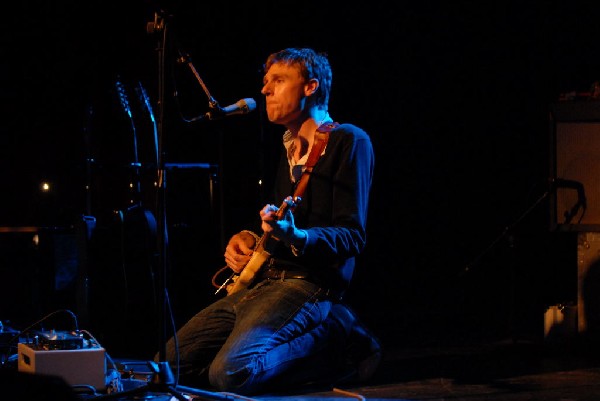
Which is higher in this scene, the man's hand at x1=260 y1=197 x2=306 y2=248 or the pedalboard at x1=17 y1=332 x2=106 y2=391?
the man's hand at x1=260 y1=197 x2=306 y2=248

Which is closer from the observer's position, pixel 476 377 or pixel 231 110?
pixel 231 110

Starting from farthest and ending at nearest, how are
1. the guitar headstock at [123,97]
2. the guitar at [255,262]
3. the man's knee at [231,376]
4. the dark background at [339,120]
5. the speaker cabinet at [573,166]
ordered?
the dark background at [339,120]
the guitar headstock at [123,97]
the speaker cabinet at [573,166]
the guitar at [255,262]
the man's knee at [231,376]

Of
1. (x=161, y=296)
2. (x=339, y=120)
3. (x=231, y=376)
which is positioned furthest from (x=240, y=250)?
(x=339, y=120)

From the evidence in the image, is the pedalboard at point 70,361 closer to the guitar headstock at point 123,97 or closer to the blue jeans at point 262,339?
the blue jeans at point 262,339

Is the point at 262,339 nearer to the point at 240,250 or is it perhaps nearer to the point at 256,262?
the point at 256,262

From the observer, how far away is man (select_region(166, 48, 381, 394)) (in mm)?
3379

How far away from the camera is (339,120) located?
636cm

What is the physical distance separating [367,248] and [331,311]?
299 cm

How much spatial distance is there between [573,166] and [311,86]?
2.02m

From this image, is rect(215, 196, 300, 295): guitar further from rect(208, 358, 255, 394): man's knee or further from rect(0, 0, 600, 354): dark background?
rect(0, 0, 600, 354): dark background

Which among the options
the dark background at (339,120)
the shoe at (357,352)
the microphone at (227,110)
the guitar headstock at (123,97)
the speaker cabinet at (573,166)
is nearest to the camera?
the microphone at (227,110)

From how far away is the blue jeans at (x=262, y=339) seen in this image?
10.9ft

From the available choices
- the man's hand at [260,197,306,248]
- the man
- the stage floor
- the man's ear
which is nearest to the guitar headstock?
the man

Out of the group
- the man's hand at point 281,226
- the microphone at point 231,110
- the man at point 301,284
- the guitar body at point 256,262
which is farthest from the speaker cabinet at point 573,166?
the microphone at point 231,110
